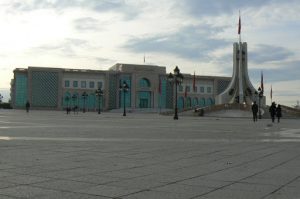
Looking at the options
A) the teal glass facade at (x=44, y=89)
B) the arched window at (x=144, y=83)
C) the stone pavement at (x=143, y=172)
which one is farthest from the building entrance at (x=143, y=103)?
the stone pavement at (x=143, y=172)

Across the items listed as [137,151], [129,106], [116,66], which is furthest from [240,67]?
[137,151]

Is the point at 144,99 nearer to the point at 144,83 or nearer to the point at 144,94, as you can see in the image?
the point at 144,94

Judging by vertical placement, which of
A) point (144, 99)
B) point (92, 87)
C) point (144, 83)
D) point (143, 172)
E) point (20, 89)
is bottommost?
point (143, 172)

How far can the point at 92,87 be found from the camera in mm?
166750

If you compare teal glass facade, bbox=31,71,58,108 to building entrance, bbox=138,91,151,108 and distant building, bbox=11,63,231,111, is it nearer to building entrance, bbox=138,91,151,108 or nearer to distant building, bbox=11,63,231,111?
distant building, bbox=11,63,231,111

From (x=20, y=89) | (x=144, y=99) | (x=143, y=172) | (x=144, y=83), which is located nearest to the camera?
(x=143, y=172)

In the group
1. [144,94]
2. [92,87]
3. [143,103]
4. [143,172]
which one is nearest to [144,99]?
[143,103]

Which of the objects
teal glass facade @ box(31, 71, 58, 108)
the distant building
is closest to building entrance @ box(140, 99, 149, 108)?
the distant building

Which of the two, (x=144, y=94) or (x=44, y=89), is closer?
(x=44, y=89)

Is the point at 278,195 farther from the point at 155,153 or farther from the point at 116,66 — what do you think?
the point at 116,66

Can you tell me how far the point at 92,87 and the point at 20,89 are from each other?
79.3 ft

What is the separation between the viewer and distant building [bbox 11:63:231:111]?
162 meters

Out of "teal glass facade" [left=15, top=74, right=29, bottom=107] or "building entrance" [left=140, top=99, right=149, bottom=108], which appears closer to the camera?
"teal glass facade" [left=15, top=74, right=29, bottom=107]

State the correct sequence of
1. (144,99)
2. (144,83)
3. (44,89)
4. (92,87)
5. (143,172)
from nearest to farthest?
(143,172) → (44,89) → (92,87) → (144,83) → (144,99)
